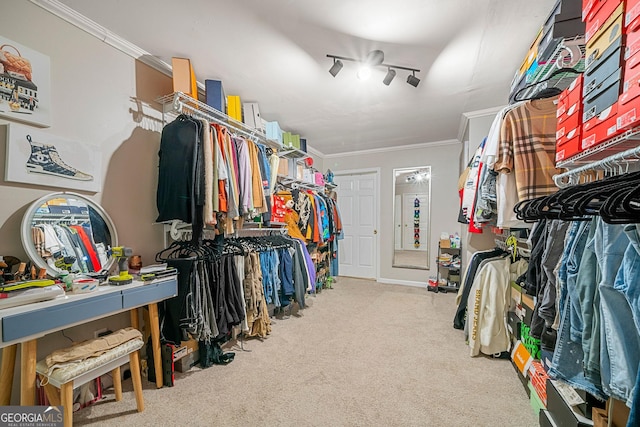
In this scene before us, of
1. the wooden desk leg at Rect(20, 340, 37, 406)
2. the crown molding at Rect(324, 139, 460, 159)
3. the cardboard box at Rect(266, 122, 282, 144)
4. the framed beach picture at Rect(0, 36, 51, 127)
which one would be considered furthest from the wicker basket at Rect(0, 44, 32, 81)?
the crown molding at Rect(324, 139, 460, 159)

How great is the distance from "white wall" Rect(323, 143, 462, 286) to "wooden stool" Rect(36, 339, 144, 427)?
398cm

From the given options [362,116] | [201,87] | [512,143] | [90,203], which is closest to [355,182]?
[362,116]

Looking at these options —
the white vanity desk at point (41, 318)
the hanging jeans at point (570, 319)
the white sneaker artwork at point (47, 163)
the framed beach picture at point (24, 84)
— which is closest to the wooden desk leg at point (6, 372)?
the white vanity desk at point (41, 318)

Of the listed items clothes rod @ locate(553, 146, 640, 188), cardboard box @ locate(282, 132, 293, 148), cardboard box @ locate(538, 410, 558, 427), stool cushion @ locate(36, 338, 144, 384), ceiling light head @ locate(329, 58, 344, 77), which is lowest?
cardboard box @ locate(538, 410, 558, 427)

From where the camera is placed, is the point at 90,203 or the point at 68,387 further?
the point at 90,203

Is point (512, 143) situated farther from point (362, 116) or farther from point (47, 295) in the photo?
point (47, 295)

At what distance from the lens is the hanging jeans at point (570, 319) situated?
91cm

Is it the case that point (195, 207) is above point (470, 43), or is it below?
below

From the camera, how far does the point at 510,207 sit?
152cm

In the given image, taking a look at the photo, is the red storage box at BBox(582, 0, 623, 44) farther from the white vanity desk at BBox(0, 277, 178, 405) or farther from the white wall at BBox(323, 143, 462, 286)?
the white wall at BBox(323, 143, 462, 286)

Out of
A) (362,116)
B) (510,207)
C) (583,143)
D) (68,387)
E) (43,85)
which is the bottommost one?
(68,387)

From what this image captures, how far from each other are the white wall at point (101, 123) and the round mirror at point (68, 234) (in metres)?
0.06

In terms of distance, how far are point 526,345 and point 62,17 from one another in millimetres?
3805

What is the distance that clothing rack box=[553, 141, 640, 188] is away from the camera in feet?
2.54
